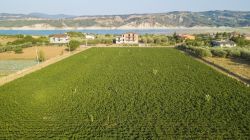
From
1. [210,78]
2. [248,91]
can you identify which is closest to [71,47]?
[210,78]

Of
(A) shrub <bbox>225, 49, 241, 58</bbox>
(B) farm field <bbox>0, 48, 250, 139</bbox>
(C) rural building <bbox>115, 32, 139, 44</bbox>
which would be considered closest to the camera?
(B) farm field <bbox>0, 48, 250, 139</bbox>

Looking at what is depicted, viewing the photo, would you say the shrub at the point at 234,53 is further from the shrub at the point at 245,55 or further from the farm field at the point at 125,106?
the farm field at the point at 125,106

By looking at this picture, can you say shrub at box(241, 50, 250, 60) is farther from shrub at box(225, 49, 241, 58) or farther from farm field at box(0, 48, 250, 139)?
farm field at box(0, 48, 250, 139)

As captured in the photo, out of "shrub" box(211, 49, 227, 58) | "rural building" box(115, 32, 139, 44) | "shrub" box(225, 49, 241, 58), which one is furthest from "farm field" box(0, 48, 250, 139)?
"rural building" box(115, 32, 139, 44)

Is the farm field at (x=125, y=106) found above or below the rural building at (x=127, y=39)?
above

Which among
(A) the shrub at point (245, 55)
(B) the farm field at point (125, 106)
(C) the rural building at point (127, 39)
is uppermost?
(B) the farm field at point (125, 106)

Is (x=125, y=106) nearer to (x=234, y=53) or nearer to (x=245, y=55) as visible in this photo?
(x=245, y=55)

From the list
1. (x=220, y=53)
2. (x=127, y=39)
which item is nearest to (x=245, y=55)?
(x=220, y=53)

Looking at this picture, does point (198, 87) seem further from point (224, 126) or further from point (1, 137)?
point (1, 137)

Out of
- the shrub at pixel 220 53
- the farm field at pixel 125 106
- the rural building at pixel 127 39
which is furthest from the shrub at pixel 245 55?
the rural building at pixel 127 39

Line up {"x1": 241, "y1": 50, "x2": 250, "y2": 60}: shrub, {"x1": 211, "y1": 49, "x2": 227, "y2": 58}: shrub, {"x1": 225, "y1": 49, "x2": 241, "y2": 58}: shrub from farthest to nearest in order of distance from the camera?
{"x1": 211, "y1": 49, "x2": 227, "y2": 58}: shrub → {"x1": 225, "y1": 49, "x2": 241, "y2": 58}: shrub → {"x1": 241, "y1": 50, "x2": 250, "y2": 60}: shrub
